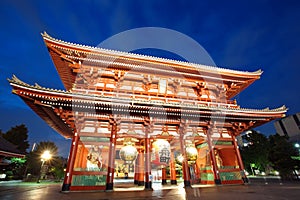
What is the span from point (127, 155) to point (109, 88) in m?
6.15

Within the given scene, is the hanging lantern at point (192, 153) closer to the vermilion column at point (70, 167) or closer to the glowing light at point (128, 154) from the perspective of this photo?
the glowing light at point (128, 154)

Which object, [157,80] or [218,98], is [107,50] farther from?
[218,98]

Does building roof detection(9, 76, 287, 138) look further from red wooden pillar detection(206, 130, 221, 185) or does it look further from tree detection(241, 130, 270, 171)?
tree detection(241, 130, 270, 171)

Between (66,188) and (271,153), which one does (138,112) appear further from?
(271,153)

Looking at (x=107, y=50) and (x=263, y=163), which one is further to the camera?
(x=263, y=163)

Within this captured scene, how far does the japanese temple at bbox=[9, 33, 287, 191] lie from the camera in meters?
9.26

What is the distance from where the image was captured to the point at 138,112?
34.6 ft

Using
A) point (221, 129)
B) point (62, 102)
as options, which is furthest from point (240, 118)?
point (62, 102)

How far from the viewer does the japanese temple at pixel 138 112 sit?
9.26 meters

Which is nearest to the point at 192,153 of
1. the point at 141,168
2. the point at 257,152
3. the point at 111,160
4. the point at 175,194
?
the point at 175,194

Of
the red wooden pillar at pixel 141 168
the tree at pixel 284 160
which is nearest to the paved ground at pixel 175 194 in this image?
the red wooden pillar at pixel 141 168

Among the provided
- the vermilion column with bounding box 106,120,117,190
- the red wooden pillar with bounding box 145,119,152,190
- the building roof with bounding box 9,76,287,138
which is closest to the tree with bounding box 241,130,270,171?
the building roof with bounding box 9,76,287,138

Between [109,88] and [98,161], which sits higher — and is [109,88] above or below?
above

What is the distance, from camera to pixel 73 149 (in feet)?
31.9
